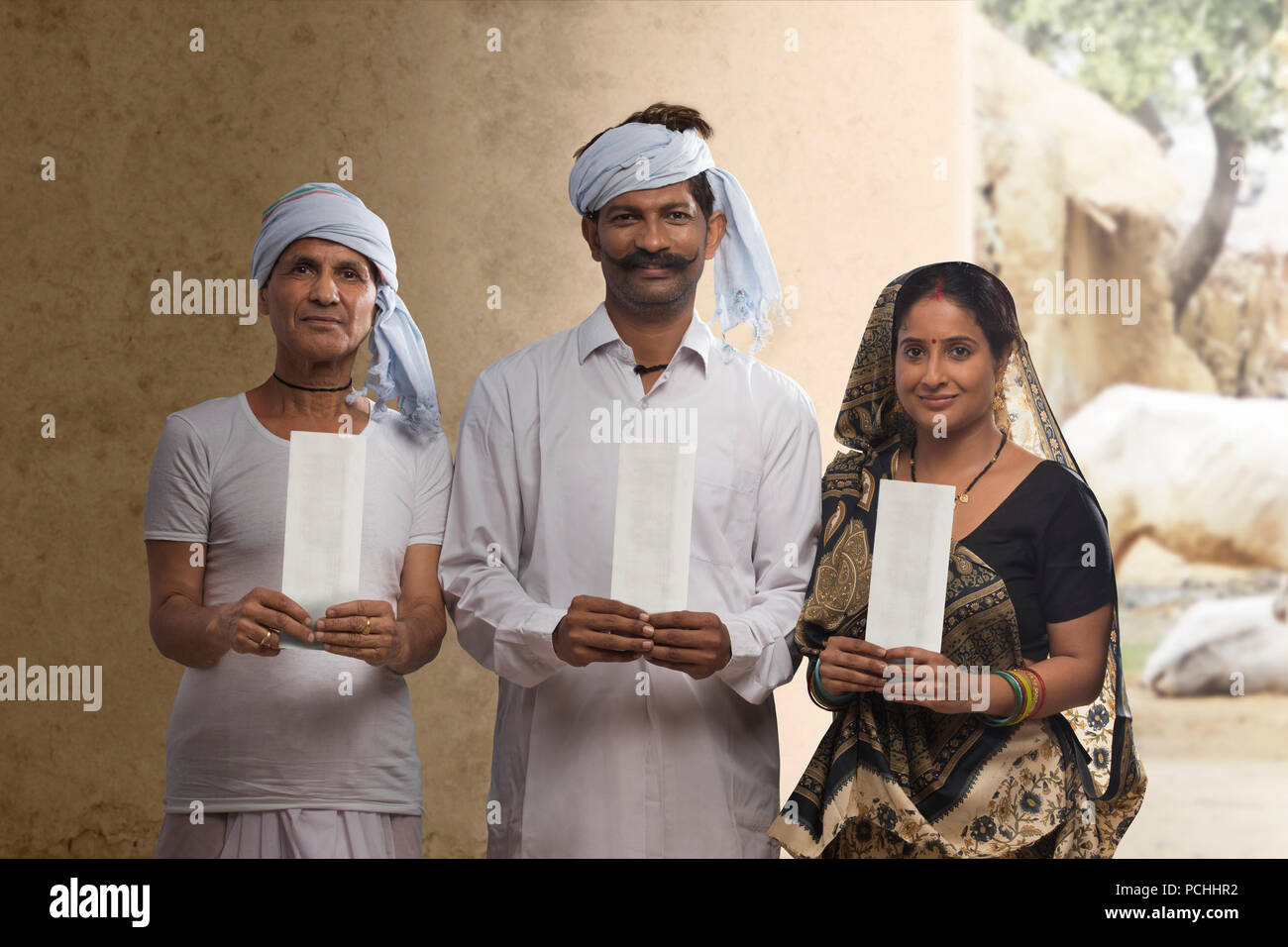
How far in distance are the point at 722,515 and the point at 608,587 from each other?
0.28 meters

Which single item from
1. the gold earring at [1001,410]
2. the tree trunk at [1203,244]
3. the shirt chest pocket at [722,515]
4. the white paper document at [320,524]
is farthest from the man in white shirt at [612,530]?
the tree trunk at [1203,244]

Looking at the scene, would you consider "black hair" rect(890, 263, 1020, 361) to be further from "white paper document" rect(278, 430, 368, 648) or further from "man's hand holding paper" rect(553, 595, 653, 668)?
"white paper document" rect(278, 430, 368, 648)

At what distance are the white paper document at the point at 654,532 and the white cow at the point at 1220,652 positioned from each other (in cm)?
983

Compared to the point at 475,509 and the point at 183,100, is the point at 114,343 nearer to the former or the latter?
the point at 183,100

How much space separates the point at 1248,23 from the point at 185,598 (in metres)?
12.9

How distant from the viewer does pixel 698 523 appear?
277cm

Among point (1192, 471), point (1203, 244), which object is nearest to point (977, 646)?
point (1192, 471)

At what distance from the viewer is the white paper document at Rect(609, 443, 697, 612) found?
246 cm

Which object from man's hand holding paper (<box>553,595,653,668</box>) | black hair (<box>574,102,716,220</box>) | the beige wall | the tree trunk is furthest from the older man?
the tree trunk

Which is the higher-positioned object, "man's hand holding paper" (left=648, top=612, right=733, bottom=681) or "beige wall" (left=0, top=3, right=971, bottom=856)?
"beige wall" (left=0, top=3, right=971, bottom=856)

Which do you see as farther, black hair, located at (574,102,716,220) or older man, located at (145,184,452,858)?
black hair, located at (574,102,716,220)

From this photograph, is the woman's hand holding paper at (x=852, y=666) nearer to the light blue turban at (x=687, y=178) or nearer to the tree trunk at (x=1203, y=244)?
the light blue turban at (x=687, y=178)

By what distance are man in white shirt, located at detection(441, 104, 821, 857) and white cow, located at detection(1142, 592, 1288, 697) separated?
9.46m

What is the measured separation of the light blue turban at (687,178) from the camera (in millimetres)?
2750
